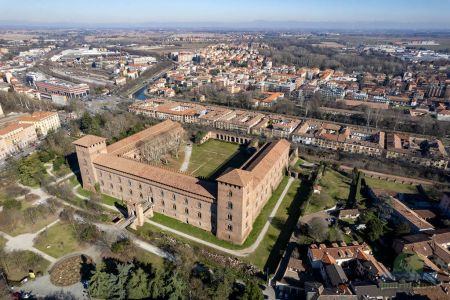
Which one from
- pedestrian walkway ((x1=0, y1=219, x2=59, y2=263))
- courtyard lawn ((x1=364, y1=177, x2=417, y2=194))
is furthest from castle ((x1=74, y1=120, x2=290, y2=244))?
courtyard lawn ((x1=364, y1=177, x2=417, y2=194))

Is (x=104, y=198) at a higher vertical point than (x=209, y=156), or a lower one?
higher

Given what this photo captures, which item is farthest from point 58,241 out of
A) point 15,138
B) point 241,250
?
point 15,138

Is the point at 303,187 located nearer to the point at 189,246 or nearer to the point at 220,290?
the point at 189,246

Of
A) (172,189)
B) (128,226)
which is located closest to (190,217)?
(172,189)

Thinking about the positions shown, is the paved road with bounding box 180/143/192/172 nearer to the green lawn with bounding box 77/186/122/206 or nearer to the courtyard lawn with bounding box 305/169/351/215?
the green lawn with bounding box 77/186/122/206

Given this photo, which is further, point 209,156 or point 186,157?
point 209,156

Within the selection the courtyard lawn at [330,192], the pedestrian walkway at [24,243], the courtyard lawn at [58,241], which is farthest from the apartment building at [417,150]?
the pedestrian walkway at [24,243]

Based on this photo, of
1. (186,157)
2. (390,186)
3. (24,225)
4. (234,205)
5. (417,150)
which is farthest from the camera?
(417,150)

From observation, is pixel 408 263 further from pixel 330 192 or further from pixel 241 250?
pixel 241 250
